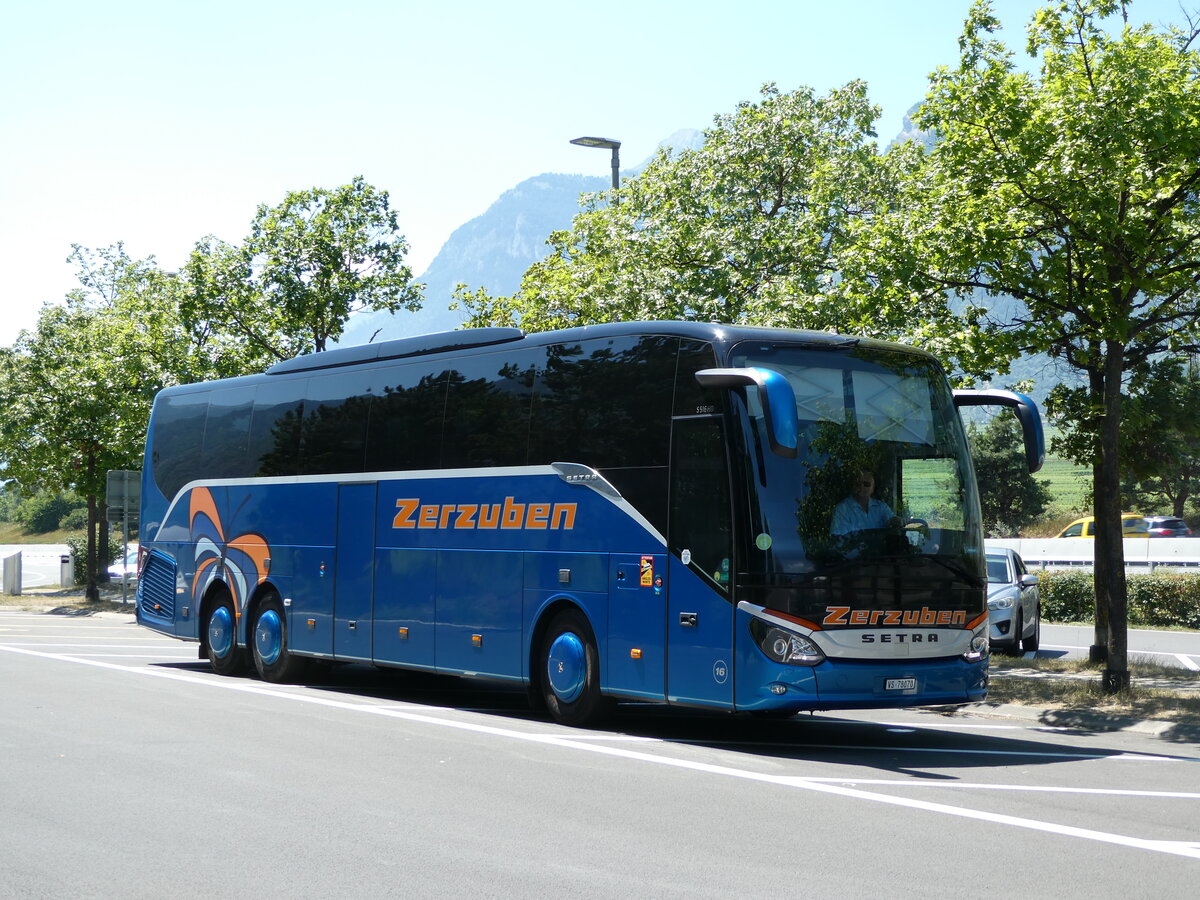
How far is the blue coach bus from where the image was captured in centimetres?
1110

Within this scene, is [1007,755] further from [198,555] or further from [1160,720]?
[198,555]

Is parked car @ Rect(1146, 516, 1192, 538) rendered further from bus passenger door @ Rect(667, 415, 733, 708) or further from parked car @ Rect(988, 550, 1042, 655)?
bus passenger door @ Rect(667, 415, 733, 708)

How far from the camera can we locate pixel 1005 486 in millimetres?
69562

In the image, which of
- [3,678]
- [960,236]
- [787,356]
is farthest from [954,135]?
[3,678]

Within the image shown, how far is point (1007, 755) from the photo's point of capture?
11.4 m

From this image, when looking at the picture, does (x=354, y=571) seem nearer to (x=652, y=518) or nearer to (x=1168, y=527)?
(x=652, y=518)

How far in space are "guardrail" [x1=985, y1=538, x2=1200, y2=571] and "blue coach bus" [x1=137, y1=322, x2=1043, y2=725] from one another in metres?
25.8

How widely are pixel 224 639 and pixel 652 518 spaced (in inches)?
337

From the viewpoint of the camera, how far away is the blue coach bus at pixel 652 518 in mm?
11102

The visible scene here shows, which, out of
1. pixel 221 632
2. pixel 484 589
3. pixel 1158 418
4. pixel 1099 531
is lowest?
pixel 221 632

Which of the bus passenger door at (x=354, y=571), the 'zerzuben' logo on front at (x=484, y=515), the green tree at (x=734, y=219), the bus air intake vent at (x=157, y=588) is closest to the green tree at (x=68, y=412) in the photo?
the green tree at (x=734, y=219)

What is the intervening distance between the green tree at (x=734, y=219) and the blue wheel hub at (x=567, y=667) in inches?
317

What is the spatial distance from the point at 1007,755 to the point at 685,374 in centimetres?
411

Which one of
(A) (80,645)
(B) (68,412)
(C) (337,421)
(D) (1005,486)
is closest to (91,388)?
(B) (68,412)
